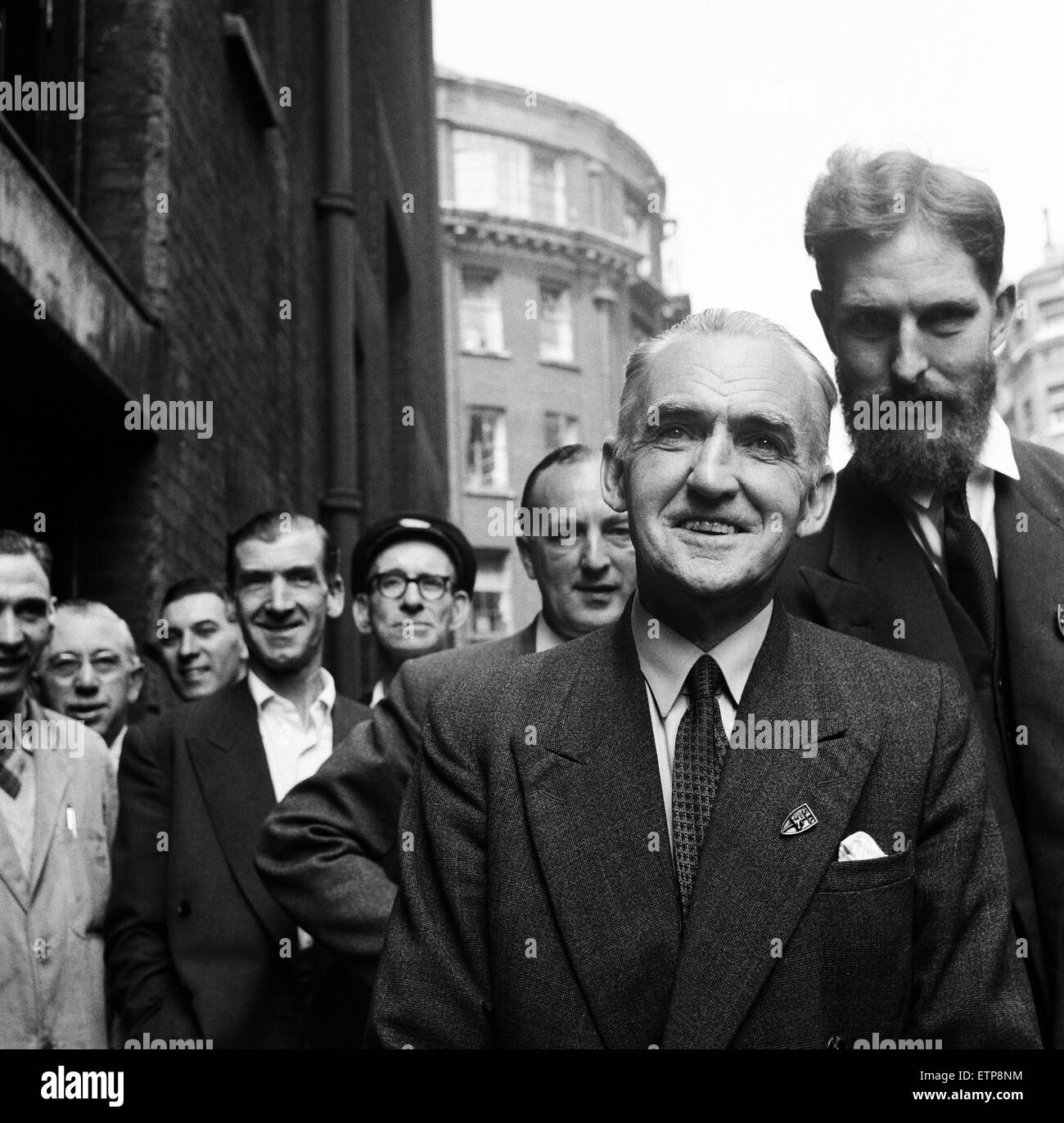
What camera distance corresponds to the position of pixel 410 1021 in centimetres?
170

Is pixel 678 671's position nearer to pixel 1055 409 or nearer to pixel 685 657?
pixel 685 657

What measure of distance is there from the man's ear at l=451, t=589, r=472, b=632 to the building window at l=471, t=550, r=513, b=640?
24.9m

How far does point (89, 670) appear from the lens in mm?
4176

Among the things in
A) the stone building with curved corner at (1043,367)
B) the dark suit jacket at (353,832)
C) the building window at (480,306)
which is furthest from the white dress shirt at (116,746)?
the building window at (480,306)

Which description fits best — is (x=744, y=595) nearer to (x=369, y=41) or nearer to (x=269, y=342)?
(x=269, y=342)

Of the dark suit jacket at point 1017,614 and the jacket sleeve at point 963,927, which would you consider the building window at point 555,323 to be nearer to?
the dark suit jacket at point 1017,614

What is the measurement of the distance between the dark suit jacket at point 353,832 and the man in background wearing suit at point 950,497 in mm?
736

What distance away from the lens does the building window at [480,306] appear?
34.8m

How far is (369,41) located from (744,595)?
→ 11981 millimetres

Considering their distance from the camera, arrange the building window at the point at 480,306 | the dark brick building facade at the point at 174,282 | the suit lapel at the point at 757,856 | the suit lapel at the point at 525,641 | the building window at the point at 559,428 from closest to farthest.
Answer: the suit lapel at the point at 757,856 < the suit lapel at the point at 525,641 < the dark brick building facade at the point at 174,282 < the building window at the point at 559,428 < the building window at the point at 480,306

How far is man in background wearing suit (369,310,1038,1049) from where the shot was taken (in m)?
1.66

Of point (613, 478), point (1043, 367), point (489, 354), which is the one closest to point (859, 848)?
point (613, 478)

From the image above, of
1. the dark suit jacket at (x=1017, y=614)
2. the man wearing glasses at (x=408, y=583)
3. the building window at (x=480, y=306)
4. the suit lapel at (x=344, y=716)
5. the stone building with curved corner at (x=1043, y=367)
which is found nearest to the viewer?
the dark suit jacket at (x=1017, y=614)

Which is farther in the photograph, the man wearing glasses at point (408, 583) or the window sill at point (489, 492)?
the window sill at point (489, 492)
